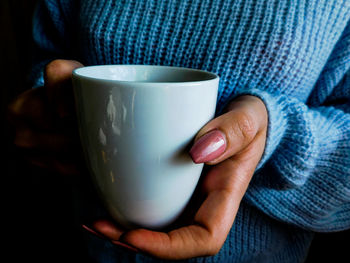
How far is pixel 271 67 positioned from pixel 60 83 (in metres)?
0.31

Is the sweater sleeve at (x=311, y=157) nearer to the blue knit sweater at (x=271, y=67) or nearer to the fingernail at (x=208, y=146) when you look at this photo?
the blue knit sweater at (x=271, y=67)

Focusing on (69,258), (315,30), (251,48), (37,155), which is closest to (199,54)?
(251,48)

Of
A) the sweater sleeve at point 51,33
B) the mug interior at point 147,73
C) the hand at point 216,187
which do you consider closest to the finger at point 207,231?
the hand at point 216,187

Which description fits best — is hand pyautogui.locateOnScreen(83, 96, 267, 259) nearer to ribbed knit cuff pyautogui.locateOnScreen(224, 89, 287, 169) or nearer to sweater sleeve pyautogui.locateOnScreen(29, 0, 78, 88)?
ribbed knit cuff pyautogui.locateOnScreen(224, 89, 287, 169)

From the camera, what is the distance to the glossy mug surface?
0.79 ft

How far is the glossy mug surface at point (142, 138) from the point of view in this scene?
0.24 m

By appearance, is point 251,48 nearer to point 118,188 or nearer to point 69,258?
point 118,188

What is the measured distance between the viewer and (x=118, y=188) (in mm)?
297

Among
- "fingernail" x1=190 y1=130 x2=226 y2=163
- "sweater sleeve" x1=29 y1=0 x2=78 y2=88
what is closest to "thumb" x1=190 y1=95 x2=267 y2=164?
"fingernail" x1=190 y1=130 x2=226 y2=163

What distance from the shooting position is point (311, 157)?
0.37 meters

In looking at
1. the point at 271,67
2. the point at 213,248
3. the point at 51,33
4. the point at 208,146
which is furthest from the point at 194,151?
the point at 51,33

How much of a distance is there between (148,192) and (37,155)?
31 centimetres

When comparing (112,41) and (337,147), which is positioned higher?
(112,41)

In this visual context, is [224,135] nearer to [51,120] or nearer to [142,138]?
[142,138]
